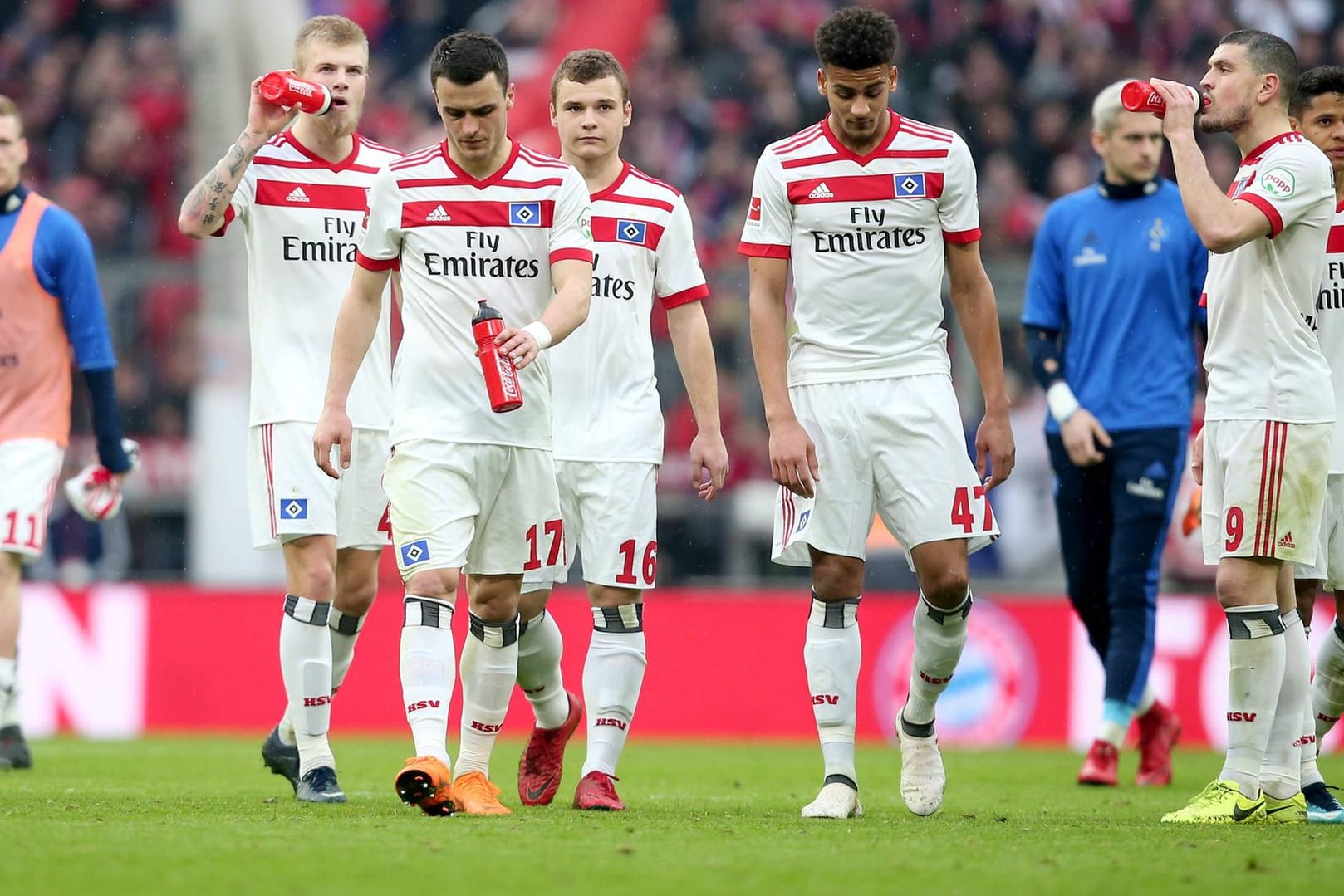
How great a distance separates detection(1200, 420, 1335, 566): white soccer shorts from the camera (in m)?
6.12

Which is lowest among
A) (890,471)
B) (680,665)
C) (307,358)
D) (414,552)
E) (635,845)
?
(680,665)

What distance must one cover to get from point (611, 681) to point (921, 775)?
3.69 feet

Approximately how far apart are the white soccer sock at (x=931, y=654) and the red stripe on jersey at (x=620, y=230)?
1.70 meters

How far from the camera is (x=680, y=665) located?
466 inches

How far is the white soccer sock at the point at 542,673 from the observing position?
6.96 metres

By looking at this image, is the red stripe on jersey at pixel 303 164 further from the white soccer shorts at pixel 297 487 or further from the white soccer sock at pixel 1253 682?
the white soccer sock at pixel 1253 682

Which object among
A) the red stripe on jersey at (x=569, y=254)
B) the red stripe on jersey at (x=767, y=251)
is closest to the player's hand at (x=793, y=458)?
the red stripe on jersey at (x=767, y=251)

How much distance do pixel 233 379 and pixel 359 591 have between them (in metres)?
6.81

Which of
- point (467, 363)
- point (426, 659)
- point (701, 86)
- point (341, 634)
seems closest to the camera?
point (426, 659)

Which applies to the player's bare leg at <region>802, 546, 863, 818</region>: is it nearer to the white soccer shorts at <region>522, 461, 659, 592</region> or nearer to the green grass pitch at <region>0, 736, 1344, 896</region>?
the green grass pitch at <region>0, 736, 1344, 896</region>

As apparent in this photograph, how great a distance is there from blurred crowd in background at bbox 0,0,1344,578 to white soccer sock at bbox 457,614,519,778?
884cm

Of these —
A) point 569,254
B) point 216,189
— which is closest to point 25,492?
point 216,189

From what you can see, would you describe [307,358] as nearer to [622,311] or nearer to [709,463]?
[622,311]

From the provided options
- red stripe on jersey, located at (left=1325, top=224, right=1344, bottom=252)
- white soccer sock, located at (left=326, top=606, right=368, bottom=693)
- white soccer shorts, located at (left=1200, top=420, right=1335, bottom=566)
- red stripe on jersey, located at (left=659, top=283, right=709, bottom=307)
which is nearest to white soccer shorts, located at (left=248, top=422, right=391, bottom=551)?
white soccer sock, located at (left=326, top=606, right=368, bottom=693)
